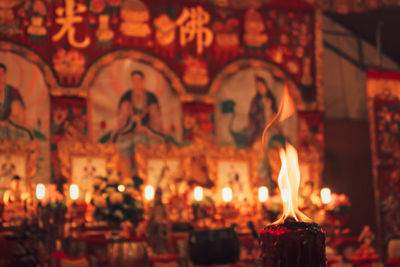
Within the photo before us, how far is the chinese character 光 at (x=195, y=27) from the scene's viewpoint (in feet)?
30.9

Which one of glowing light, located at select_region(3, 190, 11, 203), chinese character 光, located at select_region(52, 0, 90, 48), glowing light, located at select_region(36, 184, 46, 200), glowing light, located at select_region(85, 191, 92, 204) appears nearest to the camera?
glowing light, located at select_region(36, 184, 46, 200)

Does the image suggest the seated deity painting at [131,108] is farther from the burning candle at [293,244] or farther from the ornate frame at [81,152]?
the burning candle at [293,244]

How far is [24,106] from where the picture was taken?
827cm

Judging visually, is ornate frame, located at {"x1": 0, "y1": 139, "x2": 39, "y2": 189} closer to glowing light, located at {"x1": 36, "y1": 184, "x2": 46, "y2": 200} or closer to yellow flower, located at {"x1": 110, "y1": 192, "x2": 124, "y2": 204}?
glowing light, located at {"x1": 36, "y1": 184, "x2": 46, "y2": 200}

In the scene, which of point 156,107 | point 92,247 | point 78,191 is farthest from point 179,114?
point 92,247

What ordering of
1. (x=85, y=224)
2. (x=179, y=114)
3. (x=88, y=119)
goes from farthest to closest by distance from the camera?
(x=179, y=114)
(x=88, y=119)
(x=85, y=224)

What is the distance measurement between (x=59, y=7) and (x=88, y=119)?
73.8 inches

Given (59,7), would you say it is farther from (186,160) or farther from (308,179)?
(308,179)

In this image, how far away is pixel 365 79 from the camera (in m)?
10.9

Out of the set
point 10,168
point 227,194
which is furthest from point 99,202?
point 227,194

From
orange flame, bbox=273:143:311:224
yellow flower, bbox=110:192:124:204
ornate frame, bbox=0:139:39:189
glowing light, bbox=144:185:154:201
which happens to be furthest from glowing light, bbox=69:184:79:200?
orange flame, bbox=273:143:311:224

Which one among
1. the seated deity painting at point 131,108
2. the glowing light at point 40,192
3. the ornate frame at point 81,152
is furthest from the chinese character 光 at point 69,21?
the glowing light at point 40,192

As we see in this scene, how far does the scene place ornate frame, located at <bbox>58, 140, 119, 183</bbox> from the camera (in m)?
8.27

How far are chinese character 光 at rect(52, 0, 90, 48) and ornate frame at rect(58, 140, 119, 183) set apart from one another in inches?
64.0
